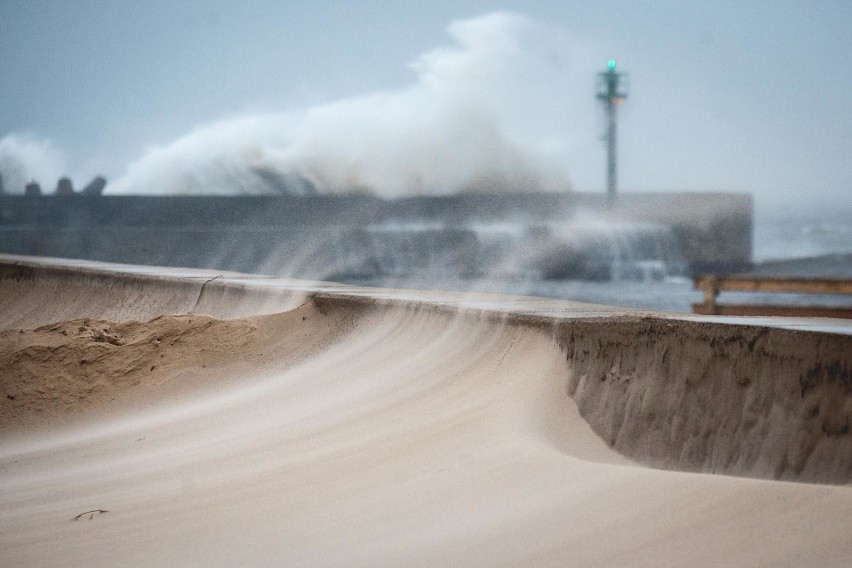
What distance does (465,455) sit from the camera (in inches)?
90.4

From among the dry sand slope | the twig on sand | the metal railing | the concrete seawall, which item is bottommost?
the twig on sand

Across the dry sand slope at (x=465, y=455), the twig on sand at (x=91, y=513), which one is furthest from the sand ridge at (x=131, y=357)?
the twig on sand at (x=91, y=513)

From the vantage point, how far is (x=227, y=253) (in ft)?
77.2

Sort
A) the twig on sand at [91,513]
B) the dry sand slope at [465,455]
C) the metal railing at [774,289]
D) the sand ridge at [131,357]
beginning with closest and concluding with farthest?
the dry sand slope at [465,455]
the twig on sand at [91,513]
the sand ridge at [131,357]
the metal railing at [774,289]

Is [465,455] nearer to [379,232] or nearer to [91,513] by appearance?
[91,513]

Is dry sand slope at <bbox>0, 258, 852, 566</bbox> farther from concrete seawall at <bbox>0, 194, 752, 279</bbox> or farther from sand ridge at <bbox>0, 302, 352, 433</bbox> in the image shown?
concrete seawall at <bbox>0, 194, 752, 279</bbox>

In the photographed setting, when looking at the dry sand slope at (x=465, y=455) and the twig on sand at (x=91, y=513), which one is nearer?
the dry sand slope at (x=465, y=455)

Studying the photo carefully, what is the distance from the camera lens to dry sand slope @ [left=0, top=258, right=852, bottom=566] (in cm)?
173

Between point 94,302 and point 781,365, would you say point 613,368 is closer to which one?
point 781,365

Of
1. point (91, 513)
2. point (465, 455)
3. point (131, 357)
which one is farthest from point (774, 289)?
point (91, 513)

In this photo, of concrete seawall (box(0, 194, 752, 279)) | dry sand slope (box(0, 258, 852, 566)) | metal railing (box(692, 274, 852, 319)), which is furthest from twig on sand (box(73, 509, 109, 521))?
concrete seawall (box(0, 194, 752, 279))

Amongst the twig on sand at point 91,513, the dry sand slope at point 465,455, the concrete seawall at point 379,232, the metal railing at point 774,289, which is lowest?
the twig on sand at point 91,513

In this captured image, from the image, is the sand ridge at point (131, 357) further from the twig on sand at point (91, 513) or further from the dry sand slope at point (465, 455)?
the twig on sand at point (91, 513)

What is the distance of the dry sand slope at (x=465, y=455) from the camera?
68.1 inches
